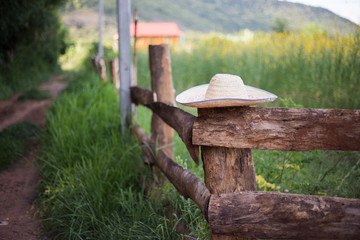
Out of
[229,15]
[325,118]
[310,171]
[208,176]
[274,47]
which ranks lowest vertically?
[310,171]

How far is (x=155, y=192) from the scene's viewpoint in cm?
295

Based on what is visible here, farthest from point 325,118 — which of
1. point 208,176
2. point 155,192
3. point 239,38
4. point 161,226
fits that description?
point 239,38

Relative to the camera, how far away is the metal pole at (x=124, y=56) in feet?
14.0

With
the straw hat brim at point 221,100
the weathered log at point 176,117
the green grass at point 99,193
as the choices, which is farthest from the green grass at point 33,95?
the straw hat brim at point 221,100

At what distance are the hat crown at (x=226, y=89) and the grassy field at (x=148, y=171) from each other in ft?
3.10

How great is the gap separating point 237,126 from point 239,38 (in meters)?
5.96

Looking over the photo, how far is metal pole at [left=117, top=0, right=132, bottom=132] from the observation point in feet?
14.0

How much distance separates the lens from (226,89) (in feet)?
5.58

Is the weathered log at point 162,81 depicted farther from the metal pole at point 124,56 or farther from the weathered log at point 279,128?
the weathered log at point 279,128

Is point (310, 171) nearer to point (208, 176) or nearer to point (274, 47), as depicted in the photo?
point (208, 176)

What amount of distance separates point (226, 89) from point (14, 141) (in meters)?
3.93

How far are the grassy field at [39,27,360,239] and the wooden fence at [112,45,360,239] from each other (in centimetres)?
56

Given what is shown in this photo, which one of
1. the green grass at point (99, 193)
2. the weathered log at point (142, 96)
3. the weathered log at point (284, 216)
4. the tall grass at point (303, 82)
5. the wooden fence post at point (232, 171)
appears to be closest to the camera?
the weathered log at point (284, 216)

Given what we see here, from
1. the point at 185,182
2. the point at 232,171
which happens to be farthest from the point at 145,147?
the point at 232,171
